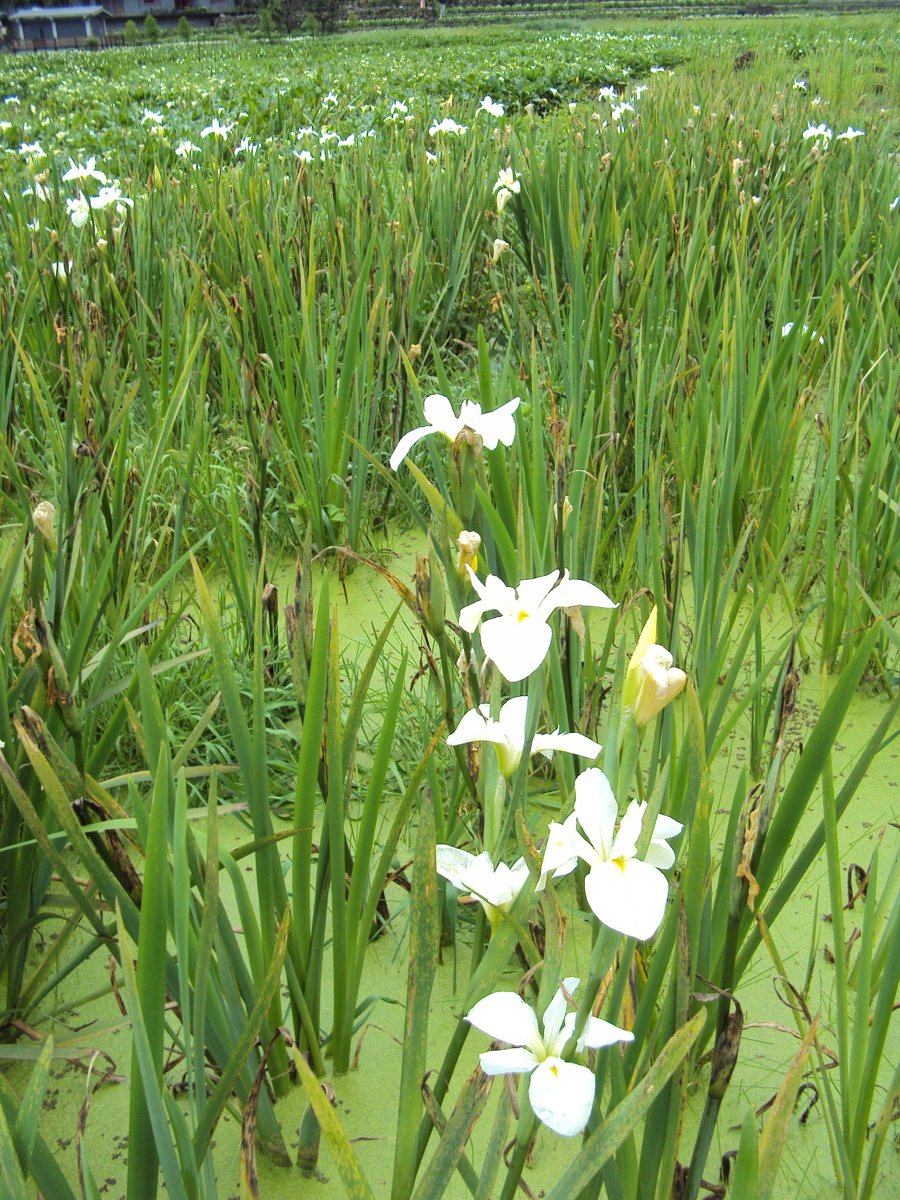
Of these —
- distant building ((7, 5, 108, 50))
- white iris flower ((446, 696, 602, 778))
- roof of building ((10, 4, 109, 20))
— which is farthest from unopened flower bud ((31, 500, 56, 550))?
roof of building ((10, 4, 109, 20))

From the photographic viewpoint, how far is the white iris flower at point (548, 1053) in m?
0.54

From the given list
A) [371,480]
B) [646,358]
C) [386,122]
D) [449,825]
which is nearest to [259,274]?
[371,480]

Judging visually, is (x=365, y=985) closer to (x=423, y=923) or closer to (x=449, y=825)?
(x=449, y=825)

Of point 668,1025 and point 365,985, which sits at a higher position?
point 668,1025

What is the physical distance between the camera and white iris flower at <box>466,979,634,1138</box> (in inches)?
21.3

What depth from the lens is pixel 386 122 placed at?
5.62 metres

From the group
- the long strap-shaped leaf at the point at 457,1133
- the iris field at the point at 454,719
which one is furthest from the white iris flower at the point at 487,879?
the long strap-shaped leaf at the point at 457,1133

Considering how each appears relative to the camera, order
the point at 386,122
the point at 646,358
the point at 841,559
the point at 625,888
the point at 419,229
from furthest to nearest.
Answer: the point at 386,122, the point at 419,229, the point at 646,358, the point at 841,559, the point at 625,888

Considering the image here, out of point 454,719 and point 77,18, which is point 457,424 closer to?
point 454,719

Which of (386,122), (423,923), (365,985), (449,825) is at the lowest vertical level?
(365,985)

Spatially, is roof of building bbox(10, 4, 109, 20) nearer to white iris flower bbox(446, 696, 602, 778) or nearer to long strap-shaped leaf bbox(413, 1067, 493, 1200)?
white iris flower bbox(446, 696, 602, 778)

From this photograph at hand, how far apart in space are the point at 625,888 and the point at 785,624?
131 cm

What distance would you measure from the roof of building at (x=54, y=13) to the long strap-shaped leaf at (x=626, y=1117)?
38613 millimetres

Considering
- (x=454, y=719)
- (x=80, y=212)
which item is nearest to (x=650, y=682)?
(x=454, y=719)
